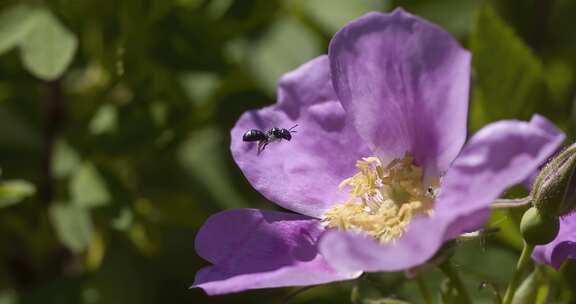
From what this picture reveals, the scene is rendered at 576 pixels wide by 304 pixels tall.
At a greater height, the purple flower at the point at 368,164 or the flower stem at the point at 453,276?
the purple flower at the point at 368,164

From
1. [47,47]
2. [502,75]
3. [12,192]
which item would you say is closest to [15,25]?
[47,47]

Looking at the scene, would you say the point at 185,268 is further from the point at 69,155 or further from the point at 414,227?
the point at 414,227

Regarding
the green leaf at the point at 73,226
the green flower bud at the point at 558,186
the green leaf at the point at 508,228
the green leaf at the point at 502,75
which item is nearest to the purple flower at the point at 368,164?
the green flower bud at the point at 558,186

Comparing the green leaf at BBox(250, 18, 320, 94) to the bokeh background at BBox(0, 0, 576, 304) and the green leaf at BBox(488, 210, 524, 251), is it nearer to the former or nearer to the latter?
the bokeh background at BBox(0, 0, 576, 304)

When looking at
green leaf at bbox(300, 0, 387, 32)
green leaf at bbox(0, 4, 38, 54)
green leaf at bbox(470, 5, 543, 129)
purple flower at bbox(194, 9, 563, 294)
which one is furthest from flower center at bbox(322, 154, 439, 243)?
green leaf at bbox(0, 4, 38, 54)

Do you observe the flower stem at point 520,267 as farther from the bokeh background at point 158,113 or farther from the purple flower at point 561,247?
the bokeh background at point 158,113
